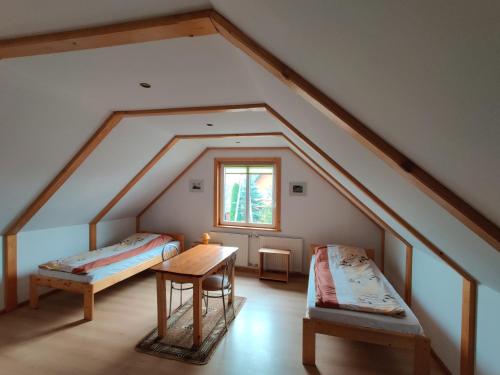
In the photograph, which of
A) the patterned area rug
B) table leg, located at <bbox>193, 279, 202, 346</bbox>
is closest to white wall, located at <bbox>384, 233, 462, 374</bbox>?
the patterned area rug

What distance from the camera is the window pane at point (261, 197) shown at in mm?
4742

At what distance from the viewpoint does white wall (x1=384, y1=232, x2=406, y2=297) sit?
3.25m

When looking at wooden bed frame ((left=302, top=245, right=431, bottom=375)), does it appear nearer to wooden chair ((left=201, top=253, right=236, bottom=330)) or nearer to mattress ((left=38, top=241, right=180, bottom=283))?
wooden chair ((left=201, top=253, right=236, bottom=330))

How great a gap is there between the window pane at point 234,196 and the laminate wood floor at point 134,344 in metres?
1.77

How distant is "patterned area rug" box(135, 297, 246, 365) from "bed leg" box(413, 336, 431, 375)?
1.72m

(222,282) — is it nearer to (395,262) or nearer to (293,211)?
(293,211)

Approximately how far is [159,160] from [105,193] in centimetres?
90

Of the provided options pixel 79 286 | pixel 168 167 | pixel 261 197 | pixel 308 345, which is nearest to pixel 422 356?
pixel 308 345

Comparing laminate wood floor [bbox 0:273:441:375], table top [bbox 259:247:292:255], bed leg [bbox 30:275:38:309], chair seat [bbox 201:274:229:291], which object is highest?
table top [bbox 259:247:292:255]

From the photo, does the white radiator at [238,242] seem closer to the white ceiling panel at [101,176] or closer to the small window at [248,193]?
the small window at [248,193]

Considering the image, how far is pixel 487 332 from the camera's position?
171 cm

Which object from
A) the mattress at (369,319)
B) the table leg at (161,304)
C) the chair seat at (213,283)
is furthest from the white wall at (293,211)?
the table leg at (161,304)

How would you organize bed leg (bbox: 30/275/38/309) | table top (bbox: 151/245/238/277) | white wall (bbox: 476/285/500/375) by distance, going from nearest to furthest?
white wall (bbox: 476/285/500/375)
table top (bbox: 151/245/238/277)
bed leg (bbox: 30/275/38/309)

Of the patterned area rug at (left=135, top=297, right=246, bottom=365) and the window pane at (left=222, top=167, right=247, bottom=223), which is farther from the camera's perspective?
the window pane at (left=222, top=167, right=247, bottom=223)
